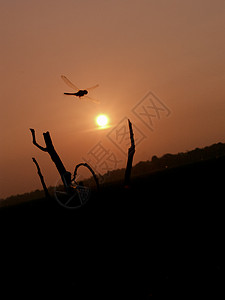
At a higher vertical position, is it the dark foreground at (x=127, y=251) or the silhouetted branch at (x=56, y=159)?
the silhouetted branch at (x=56, y=159)

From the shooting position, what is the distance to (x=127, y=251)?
11.6m

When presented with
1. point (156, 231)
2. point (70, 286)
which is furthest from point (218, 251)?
point (70, 286)

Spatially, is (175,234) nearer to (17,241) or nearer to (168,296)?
(168,296)

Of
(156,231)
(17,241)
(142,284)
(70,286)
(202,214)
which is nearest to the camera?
(142,284)

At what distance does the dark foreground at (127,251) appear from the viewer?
8742 mm

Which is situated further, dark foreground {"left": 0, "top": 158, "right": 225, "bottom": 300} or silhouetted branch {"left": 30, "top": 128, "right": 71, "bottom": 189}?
silhouetted branch {"left": 30, "top": 128, "right": 71, "bottom": 189}

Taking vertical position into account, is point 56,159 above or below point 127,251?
above

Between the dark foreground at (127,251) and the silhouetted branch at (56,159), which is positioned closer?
the dark foreground at (127,251)

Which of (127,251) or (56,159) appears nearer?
(127,251)

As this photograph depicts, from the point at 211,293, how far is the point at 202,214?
6501mm

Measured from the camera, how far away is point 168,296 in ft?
25.7

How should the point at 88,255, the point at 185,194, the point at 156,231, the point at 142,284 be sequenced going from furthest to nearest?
the point at 185,194 → the point at 156,231 → the point at 88,255 → the point at 142,284

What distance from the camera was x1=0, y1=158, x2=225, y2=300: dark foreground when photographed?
8.74 metres

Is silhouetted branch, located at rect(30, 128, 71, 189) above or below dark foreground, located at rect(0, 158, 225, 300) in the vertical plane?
above
